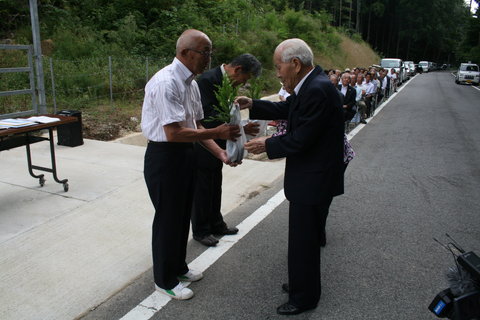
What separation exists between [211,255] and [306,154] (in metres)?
1.69

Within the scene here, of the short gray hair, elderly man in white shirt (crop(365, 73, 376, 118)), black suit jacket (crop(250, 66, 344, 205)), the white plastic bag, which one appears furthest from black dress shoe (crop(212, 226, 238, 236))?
elderly man in white shirt (crop(365, 73, 376, 118))

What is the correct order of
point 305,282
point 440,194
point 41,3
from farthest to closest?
point 41,3, point 440,194, point 305,282

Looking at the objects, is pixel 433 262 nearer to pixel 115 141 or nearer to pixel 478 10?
pixel 115 141

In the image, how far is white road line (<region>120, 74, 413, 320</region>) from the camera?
128 inches

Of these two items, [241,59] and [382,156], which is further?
[382,156]

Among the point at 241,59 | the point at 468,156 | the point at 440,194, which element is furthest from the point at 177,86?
the point at 468,156

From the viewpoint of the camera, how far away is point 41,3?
17344 millimetres

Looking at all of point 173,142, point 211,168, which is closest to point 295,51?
point 173,142

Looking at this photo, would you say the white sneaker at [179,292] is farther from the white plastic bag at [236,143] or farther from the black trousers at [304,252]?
the white plastic bag at [236,143]

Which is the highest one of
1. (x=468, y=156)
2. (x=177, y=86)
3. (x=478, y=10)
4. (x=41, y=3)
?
(x=478, y=10)

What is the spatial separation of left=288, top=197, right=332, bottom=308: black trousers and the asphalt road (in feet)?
0.57

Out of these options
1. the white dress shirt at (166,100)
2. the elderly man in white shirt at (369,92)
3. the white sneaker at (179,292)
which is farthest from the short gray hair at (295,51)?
the elderly man in white shirt at (369,92)

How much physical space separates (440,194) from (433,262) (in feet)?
8.33

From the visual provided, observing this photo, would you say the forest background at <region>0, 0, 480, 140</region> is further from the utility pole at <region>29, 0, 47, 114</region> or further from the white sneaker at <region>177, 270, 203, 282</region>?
the white sneaker at <region>177, 270, 203, 282</region>
